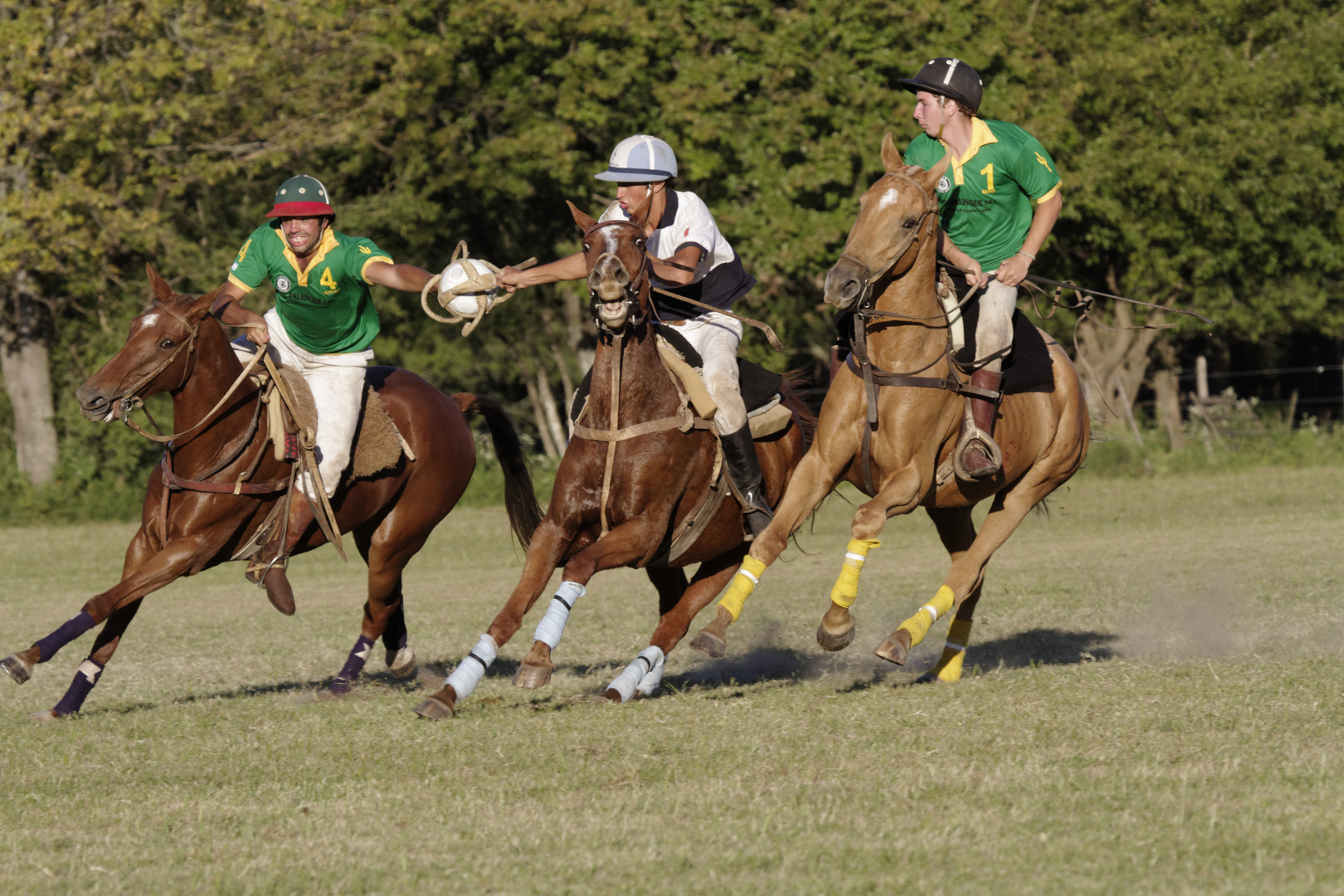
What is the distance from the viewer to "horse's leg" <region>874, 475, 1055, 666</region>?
7406mm

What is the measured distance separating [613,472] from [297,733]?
6.35ft

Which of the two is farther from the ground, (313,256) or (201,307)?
Answer: (313,256)

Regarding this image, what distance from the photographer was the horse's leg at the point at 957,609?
28.3ft

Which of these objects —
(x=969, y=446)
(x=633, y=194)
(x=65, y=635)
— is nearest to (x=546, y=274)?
(x=633, y=194)

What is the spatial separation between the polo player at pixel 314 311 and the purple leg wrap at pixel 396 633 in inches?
40.8

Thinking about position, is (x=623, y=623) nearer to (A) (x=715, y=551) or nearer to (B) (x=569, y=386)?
(A) (x=715, y=551)

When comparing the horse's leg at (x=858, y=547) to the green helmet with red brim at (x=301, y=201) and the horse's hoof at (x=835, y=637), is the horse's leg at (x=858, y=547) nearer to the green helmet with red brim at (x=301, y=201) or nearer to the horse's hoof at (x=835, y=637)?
the horse's hoof at (x=835, y=637)

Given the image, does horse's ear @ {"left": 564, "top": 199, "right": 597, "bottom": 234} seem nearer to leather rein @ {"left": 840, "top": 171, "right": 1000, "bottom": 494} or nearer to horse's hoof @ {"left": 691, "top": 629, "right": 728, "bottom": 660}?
leather rein @ {"left": 840, "top": 171, "right": 1000, "bottom": 494}

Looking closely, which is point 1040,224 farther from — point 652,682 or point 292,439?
point 292,439

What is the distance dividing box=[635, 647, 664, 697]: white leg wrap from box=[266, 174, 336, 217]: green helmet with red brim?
2997 mm

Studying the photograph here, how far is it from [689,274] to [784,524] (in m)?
1.31

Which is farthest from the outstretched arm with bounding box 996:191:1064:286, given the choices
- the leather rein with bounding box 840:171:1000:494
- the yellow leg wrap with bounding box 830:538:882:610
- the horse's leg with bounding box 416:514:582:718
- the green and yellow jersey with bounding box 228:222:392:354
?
the green and yellow jersey with bounding box 228:222:392:354

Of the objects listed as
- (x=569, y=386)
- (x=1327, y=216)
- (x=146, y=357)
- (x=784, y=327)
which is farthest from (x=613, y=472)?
(x=1327, y=216)

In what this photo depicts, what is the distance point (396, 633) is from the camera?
945 cm
